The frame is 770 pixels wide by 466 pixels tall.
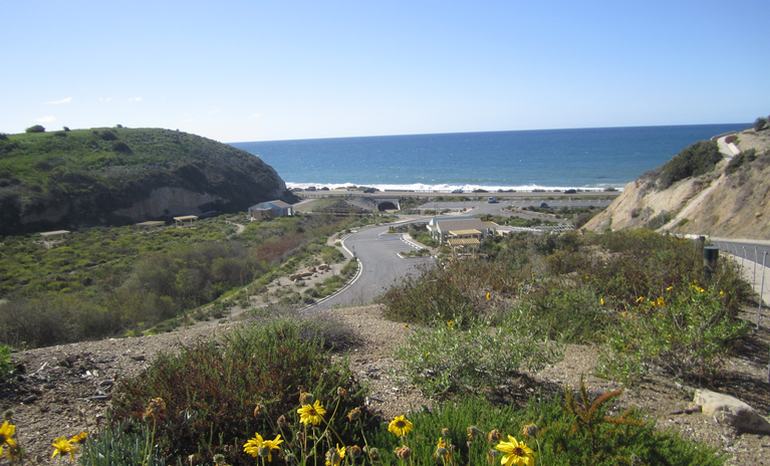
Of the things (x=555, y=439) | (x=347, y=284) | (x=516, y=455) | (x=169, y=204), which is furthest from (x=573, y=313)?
(x=169, y=204)

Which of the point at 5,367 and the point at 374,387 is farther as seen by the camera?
the point at 5,367

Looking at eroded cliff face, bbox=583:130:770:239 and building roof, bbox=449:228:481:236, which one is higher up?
eroded cliff face, bbox=583:130:770:239

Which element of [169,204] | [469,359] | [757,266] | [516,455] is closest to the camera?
[516,455]

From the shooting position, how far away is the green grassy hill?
55.7 meters

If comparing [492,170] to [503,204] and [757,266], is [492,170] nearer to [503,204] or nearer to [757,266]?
[503,204]

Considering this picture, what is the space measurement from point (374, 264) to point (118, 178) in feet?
157

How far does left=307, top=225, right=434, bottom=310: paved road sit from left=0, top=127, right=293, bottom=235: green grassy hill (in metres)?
30.6

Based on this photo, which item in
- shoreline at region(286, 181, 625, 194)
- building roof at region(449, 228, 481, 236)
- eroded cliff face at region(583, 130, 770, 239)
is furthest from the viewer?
shoreline at region(286, 181, 625, 194)

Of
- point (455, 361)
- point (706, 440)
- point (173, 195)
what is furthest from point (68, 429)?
point (173, 195)

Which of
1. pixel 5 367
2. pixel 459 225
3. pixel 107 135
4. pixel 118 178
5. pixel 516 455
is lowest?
pixel 459 225

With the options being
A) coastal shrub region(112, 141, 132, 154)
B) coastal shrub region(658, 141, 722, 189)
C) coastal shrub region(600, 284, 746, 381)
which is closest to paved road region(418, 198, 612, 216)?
coastal shrub region(658, 141, 722, 189)

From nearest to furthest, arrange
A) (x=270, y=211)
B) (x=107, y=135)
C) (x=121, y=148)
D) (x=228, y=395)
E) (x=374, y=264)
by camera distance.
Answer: (x=228, y=395), (x=374, y=264), (x=270, y=211), (x=121, y=148), (x=107, y=135)

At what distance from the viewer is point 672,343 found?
5898 mm

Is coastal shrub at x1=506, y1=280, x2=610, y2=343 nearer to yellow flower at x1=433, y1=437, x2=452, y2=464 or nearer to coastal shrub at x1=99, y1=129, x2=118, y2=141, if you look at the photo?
yellow flower at x1=433, y1=437, x2=452, y2=464
